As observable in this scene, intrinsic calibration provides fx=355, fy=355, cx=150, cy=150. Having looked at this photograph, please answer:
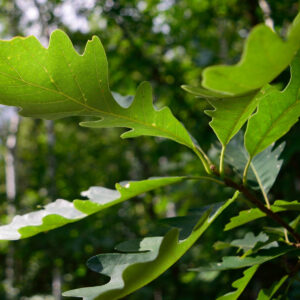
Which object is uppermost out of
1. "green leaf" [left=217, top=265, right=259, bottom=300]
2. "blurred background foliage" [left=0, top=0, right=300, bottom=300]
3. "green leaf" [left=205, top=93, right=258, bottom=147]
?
"blurred background foliage" [left=0, top=0, right=300, bottom=300]

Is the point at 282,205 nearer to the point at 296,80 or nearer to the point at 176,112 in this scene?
the point at 296,80

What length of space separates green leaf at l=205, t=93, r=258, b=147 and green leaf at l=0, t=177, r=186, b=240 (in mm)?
130

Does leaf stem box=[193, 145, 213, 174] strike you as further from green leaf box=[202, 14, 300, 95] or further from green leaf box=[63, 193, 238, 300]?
green leaf box=[202, 14, 300, 95]

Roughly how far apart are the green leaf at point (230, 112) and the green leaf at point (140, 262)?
0.51 feet

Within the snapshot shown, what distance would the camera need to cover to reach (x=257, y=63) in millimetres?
471

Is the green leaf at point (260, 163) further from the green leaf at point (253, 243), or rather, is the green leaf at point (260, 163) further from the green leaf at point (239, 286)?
the green leaf at point (239, 286)

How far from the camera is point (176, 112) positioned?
2.68 metres

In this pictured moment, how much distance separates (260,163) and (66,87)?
629mm

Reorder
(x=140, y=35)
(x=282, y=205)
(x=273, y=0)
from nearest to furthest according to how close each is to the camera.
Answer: (x=282, y=205), (x=273, y=0), (x=140, y=35)

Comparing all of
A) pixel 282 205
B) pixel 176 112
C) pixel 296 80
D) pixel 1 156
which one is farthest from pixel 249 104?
pixel 1 156

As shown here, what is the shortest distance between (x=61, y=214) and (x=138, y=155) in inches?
169

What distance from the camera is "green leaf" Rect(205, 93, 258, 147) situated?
2.01ft

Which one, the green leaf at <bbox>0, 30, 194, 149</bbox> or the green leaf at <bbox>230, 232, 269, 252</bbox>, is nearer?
the green leaf at <bbox>0, 30, 194, 149</bbox>

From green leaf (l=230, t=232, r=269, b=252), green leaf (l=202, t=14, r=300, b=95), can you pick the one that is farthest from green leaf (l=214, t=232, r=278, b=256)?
green leaf (l=202, t=14, r=300, b=95)
